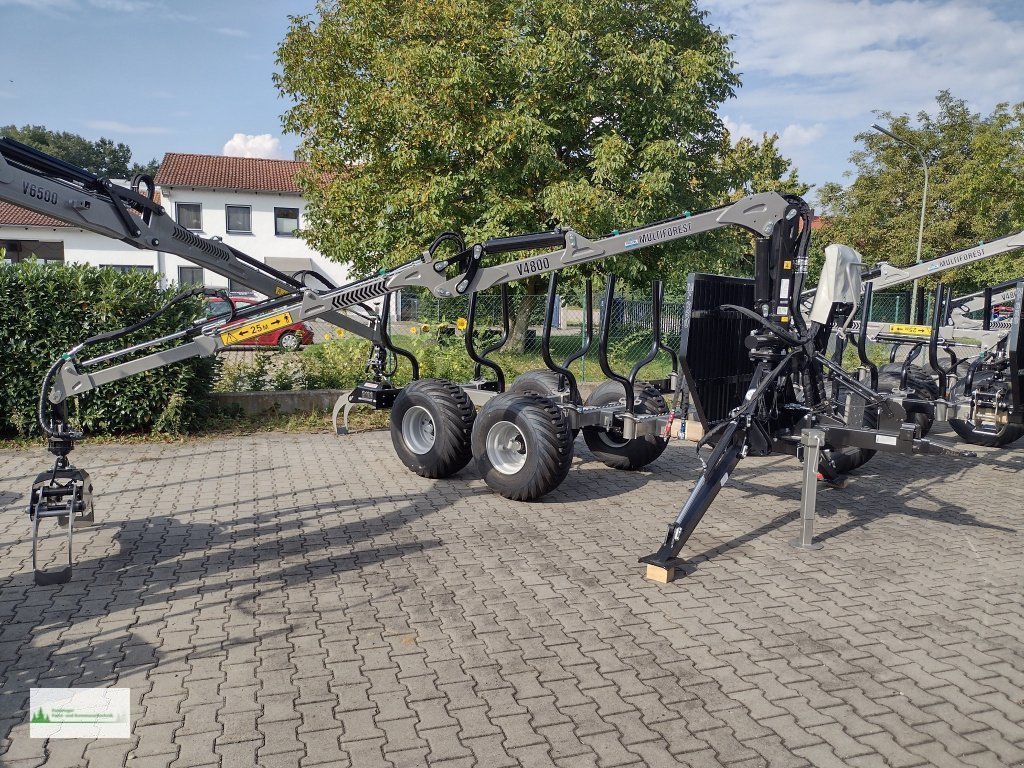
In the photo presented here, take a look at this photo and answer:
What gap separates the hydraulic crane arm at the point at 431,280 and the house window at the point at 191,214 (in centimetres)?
3349

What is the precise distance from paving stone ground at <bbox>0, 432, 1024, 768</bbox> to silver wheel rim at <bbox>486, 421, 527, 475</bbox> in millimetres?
341

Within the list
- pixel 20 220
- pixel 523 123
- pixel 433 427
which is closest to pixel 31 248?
pixel 20 220

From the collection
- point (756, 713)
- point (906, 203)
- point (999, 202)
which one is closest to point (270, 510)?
point (756, 713)

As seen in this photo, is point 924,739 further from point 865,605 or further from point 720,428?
point 720,428

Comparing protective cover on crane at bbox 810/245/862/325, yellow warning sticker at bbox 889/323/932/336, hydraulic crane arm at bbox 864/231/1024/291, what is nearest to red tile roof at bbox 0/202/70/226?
hydraulic crane arm at bbox 864/231/1024/291

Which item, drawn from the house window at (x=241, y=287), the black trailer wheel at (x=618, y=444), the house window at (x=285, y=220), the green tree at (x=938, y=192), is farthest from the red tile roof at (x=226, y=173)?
the black trailer wheel at (x=618, y=444)

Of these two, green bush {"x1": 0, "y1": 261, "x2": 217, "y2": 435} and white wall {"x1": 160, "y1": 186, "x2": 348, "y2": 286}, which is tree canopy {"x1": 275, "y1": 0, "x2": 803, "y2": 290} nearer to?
green bush {"x1": 0, "y1": 261, "x2": 217, "y2": 435}

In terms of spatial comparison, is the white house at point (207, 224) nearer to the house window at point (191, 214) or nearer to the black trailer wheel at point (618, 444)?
the house window at point (191, 214)

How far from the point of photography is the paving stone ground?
367 cm

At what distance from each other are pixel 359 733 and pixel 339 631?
1.14 metres

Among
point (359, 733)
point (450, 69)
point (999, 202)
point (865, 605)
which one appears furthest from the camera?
point (999, 202)

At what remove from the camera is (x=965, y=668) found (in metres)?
4.41

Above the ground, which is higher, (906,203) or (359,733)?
(906,203)

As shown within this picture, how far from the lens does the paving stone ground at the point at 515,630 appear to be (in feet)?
12.0
